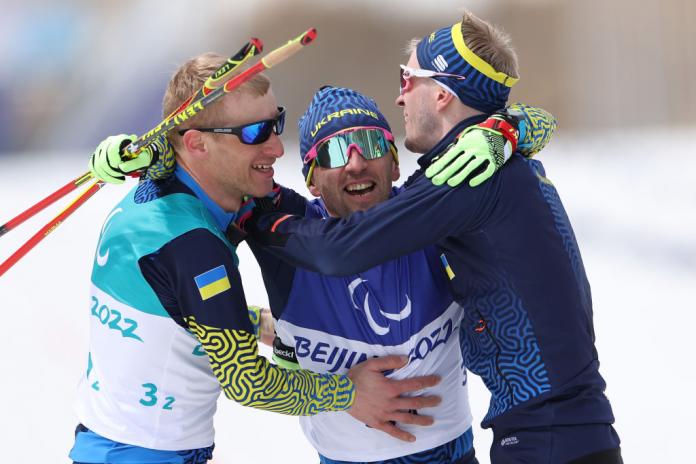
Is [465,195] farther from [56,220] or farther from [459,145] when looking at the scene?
[56,220]

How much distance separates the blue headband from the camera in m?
2.53

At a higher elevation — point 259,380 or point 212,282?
point 212,282

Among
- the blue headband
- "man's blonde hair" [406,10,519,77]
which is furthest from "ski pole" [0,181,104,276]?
"man's blonde hair" [406,10,519,77]

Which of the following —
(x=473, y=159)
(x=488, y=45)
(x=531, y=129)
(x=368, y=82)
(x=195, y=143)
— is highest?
(x=368, y=82)

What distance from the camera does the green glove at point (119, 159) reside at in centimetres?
231

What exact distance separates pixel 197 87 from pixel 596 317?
4.03m

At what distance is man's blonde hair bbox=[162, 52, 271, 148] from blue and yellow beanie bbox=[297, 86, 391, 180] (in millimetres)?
356

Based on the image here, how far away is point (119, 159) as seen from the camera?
94.0 inches

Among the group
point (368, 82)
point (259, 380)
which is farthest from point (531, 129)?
point (368, 82)

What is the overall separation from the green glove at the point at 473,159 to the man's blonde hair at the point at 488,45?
328mm

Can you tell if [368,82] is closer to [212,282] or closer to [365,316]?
[365,316]

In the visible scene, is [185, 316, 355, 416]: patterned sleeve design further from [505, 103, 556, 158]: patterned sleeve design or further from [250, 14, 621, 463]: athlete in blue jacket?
[505, 103, 556, 158]: patterned sleeve design

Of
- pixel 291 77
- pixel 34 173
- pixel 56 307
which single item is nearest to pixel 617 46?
pixel 291 77

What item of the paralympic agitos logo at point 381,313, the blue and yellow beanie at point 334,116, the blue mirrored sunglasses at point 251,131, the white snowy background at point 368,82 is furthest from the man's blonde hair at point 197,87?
the white snowy background at point 368,82
